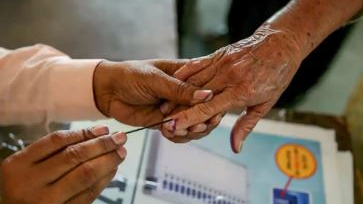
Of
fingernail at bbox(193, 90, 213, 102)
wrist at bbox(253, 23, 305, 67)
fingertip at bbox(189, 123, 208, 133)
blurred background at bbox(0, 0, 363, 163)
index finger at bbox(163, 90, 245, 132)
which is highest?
blurred background at bbox(0, 0, 363, 163)

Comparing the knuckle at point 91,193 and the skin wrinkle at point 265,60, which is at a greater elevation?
Answer: the skin wrinkle at point 265,60

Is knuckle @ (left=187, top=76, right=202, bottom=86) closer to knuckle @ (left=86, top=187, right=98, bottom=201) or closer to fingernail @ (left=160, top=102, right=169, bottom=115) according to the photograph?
fingernail @ (left=160, top=102, right=169, bottom=115)

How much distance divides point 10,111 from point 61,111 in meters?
0.09

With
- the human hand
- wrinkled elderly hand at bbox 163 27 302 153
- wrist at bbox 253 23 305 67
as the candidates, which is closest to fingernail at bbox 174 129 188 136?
wrinkled elderly hand at bbox 163 27 302 153

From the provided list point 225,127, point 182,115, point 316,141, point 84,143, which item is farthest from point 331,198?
point 84,143

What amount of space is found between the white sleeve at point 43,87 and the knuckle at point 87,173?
0.25 m

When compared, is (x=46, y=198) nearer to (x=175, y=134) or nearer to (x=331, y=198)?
(x=175, y=134)

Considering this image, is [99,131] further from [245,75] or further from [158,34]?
[158,34]

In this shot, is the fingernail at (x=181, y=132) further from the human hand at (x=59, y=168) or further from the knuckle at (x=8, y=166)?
the knuckle at (x=8, y=166)

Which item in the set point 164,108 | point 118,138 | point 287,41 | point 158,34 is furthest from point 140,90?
point 158,34

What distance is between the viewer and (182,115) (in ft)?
2.39

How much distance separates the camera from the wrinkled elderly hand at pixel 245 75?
2.51ft

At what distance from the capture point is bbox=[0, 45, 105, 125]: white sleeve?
2.83ft

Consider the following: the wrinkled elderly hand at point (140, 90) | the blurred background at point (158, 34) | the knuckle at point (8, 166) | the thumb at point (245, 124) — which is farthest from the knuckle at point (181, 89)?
the blurred background at point (158, 34)
